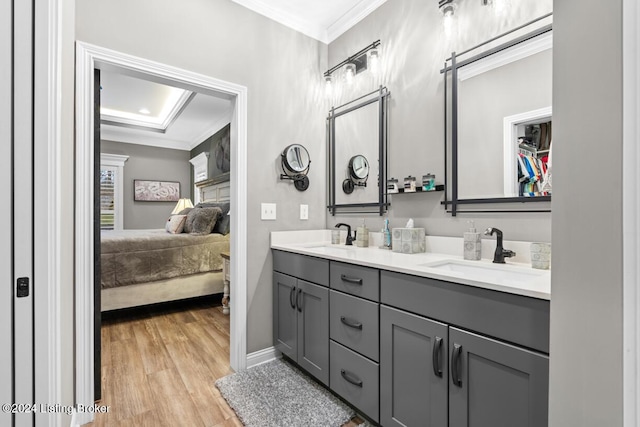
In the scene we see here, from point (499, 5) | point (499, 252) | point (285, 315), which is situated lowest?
point (285, 315)

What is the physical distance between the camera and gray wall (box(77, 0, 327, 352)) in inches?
68.3

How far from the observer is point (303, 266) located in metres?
1.93

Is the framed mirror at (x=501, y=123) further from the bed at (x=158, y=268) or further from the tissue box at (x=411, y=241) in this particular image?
the bed at (x=158, y=268)

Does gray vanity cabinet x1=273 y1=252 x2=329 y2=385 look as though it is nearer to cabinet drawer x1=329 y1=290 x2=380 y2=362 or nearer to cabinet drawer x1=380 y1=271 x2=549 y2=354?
cabinet drawer x1=329 y1=290 x2=380 y2=362

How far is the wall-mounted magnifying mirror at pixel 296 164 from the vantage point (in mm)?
2293

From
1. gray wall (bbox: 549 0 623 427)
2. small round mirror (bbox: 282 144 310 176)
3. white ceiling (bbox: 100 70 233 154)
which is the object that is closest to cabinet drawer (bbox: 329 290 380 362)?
gray wall (bbox: 549 0 623 427)

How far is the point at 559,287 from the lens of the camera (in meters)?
0.55

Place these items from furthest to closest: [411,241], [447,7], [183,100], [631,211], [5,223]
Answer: [183,100] < [411,241] < [447,7] < [5,223] < [631,211]

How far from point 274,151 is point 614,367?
2095 mm

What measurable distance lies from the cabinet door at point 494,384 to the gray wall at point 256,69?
1.45 meters

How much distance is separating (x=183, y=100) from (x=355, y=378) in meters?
4.06

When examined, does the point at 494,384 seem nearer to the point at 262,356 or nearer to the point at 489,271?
the point at 489,271

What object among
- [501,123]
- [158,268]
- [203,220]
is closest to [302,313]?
[501,123]

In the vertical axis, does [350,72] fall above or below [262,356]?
above
